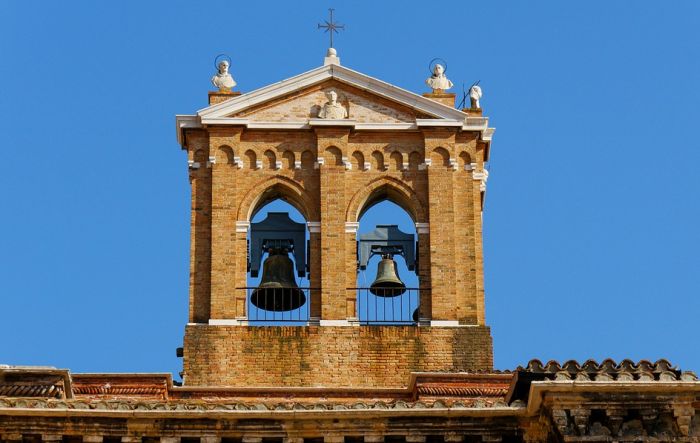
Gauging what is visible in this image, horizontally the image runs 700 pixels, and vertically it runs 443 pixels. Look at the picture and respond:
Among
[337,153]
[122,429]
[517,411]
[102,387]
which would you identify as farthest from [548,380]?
[337,153]

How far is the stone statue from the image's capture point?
43000mm

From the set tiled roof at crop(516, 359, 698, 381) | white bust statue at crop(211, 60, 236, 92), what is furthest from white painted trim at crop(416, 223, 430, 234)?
tiled roof at crop(516, 359, 698, 381)

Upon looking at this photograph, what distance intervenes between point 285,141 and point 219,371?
4.87m

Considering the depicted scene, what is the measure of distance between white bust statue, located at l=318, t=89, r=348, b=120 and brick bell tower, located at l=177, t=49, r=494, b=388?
25 millimetres

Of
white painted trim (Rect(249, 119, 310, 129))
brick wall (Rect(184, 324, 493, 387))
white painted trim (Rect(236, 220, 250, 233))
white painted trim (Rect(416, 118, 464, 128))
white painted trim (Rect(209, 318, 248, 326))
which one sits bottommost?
brick wall (Rect(184, 324, 493, 387))

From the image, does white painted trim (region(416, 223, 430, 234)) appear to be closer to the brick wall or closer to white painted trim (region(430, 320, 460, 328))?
white painted trim (region(430, 320, 460, 328))

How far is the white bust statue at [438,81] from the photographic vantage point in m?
43.3

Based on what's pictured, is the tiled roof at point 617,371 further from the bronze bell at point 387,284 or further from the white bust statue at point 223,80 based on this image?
the white bust statue at point 223,80

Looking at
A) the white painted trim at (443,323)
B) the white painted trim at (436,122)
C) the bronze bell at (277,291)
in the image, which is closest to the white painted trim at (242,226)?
the bronze bell at (277,291)

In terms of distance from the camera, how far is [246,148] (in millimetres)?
41812

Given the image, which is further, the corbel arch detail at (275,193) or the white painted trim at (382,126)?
the white painted trim at (382,126)

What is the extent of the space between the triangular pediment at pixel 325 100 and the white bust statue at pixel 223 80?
115 cm

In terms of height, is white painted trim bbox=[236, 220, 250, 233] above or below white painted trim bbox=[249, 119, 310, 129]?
below

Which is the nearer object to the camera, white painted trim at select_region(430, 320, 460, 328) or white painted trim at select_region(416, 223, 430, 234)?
white painted trim at select_region(430, 320, 460, 328)
